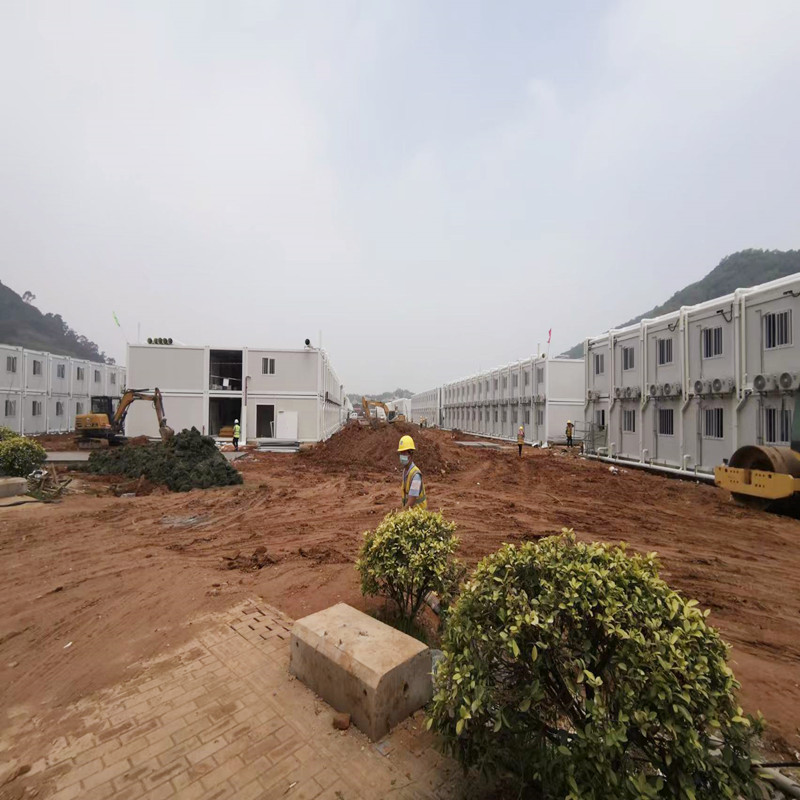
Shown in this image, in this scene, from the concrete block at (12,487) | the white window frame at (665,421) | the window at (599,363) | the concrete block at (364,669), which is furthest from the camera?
the window at (599,363)

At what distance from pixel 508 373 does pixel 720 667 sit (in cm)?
3837

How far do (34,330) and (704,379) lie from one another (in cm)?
10939

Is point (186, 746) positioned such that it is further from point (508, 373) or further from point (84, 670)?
point (508, 373)

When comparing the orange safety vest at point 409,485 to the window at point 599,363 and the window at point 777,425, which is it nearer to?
the window at point 777,425

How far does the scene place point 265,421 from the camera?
2820 cm

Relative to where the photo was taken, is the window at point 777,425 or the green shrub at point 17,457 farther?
the window at point 777,425

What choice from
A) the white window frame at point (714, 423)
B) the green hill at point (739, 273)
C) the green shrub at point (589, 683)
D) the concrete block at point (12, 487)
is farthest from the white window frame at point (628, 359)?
the green hill at point (739, 273)

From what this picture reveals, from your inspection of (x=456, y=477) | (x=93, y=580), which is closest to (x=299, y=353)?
(x=456, y=477)

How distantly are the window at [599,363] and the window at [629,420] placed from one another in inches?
116

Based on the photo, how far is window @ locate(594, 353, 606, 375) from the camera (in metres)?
23.1

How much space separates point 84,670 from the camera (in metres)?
3.79

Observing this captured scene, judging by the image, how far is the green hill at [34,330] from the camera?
7869 cm

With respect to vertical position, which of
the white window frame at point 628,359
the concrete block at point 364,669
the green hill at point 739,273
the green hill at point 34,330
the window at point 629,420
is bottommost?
the concrete block at point 364,669

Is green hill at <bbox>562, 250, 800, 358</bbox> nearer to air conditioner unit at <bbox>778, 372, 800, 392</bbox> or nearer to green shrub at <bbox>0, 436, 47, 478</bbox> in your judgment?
air conditioner unit at <bbox>778, 372, 800, 392</bbox>
